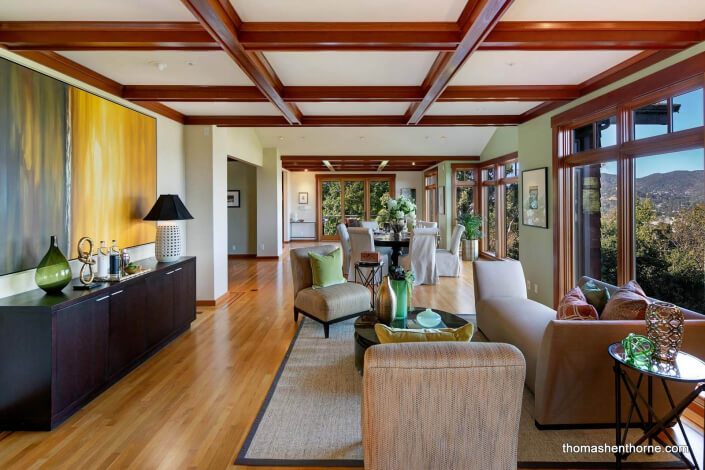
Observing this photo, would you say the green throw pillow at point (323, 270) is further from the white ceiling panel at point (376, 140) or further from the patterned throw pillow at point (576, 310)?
the white ceiling panel at point (376, 140)

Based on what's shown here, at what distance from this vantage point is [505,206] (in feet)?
28.1

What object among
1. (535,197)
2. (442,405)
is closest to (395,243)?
(535,197)

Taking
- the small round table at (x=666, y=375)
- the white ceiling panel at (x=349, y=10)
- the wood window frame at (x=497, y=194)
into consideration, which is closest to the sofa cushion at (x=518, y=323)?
the small round table at (x=666, y=375)

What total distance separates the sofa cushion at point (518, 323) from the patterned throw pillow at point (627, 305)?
354 mm

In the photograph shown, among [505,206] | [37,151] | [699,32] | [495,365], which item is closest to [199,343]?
[37,151]

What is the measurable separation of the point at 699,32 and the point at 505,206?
6.01 meters

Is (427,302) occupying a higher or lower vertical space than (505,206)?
lower

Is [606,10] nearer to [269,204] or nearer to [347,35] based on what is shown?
[347,35]

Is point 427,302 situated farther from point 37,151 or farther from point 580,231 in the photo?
point 37,151

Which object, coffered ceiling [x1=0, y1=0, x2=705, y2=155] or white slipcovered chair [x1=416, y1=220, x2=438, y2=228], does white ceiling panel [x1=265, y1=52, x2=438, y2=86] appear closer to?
coffered ceiling [x1=0, y1=0, x2=705, y2=155]

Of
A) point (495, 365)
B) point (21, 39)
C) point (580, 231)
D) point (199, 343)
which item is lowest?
point (199, 343)

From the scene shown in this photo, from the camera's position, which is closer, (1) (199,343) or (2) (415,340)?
(2) (415,340)

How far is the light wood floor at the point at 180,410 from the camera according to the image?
2168 millimetres

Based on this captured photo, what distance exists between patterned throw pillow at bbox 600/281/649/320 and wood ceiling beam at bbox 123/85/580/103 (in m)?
2.43
